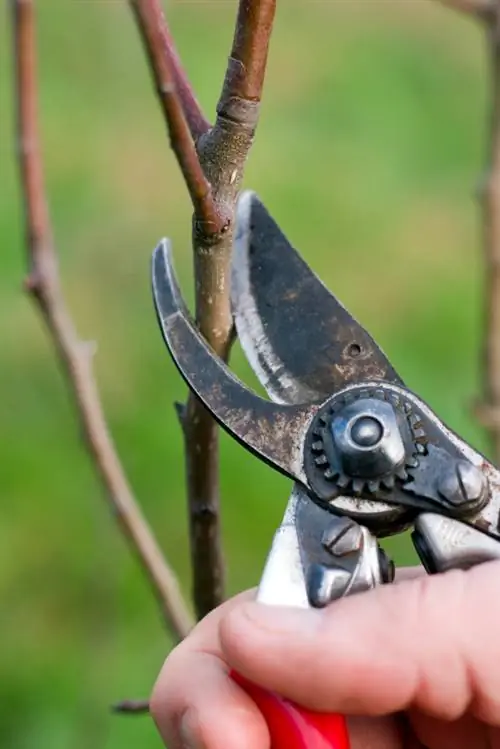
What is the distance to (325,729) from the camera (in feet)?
3.07

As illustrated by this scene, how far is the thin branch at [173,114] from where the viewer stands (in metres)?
0.83

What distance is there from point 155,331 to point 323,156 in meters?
0.93

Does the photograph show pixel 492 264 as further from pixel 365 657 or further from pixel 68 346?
pixel 365 657

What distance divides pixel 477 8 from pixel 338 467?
0.65 metres

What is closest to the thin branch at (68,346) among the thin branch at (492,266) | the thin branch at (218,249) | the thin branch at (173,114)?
the thin branch at (218,249)

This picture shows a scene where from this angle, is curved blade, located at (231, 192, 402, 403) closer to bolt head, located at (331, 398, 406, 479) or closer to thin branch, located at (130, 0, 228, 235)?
bolt head, located at (331, 398, 406, 479)

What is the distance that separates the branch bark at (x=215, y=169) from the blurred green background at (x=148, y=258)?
59 cm

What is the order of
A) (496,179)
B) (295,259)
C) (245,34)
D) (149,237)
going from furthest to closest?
(149,237)
(496,179)
(295,259)
(245,34)

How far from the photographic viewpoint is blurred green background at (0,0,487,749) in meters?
2.18

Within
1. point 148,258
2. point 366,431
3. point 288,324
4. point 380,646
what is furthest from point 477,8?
point 148,258

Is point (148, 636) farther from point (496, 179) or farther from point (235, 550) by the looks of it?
point (496, 179)

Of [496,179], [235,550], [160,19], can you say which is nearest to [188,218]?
[235,550]

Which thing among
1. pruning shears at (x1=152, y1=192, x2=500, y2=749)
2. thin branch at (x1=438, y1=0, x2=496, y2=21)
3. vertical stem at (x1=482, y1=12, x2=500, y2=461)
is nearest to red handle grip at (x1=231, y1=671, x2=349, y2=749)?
pruning shears at (x1=152, y1=192, x2=500, y2=749)

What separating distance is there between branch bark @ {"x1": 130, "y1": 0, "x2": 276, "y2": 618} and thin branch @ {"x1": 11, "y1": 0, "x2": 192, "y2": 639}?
184 millimetres
